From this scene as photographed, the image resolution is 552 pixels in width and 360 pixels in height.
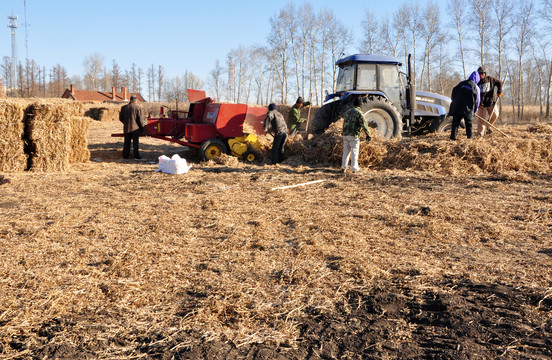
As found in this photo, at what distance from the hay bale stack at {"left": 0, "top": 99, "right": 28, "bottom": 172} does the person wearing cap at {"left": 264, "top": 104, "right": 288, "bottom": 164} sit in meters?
5.41

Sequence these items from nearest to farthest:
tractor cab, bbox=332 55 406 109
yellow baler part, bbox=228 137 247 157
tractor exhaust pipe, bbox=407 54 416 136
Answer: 1. yellow baler part, bbox=228 137 247 157
2. tractor exhaust pipe, bbox=407 54 416 136
3. tractor cab, bbox=332 55 406 109

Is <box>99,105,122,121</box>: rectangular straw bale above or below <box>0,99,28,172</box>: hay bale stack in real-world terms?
above

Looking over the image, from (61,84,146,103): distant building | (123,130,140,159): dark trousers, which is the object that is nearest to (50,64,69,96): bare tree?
(61,84,146,103): distant building

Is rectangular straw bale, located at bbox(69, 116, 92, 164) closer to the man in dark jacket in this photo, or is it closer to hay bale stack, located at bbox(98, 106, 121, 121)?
the man in dark jacket

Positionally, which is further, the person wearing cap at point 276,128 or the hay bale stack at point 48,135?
the person wearing cap at point 276,128

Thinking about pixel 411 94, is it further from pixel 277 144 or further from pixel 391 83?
pixel 277 144

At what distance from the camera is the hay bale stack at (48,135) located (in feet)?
30.1

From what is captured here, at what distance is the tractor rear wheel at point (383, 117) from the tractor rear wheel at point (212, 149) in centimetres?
363

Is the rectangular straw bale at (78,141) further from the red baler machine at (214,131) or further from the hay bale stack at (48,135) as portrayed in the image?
the red baler machine at (214,131)

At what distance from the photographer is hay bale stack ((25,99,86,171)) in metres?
9.17

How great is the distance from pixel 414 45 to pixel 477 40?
6577 millimetres

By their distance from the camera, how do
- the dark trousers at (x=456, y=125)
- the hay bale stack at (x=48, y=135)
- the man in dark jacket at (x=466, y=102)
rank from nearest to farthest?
the hay bale stack at (x=48, y=135), the man in dark jacket at (x=466, y=102), the dark trousers at (x=456, y=125)

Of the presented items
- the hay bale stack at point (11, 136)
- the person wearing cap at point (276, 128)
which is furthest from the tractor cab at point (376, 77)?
the hay bale stack at point (11, 136)

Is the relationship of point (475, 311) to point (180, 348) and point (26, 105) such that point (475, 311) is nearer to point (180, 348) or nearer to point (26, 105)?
point (180, 348)
